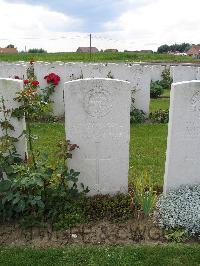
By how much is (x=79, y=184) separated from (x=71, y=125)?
886mm

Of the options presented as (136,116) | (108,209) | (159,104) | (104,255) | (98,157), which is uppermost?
(98,157)

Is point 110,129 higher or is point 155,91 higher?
point 110,129

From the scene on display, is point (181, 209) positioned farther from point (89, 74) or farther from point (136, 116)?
point (89, 74)

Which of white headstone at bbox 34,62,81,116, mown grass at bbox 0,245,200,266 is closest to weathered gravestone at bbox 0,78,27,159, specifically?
mown grass at bbox 0,245,200,266

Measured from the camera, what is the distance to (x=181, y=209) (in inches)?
194

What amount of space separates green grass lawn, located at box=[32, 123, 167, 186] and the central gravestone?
1.75 ft

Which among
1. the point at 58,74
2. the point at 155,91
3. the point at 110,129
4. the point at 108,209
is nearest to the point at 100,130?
the point at 110,129

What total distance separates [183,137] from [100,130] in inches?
44.8

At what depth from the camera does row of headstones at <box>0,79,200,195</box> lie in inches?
200

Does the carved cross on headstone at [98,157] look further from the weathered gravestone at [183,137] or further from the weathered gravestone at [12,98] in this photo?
the weathered gravestone at [12,98]

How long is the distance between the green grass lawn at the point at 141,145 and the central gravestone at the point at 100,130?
53 cm

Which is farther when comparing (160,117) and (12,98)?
(160,117)

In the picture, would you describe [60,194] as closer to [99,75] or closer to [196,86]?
[196,86]

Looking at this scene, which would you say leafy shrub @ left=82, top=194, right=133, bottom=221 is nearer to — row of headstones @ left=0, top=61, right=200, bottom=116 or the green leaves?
the green leaves
